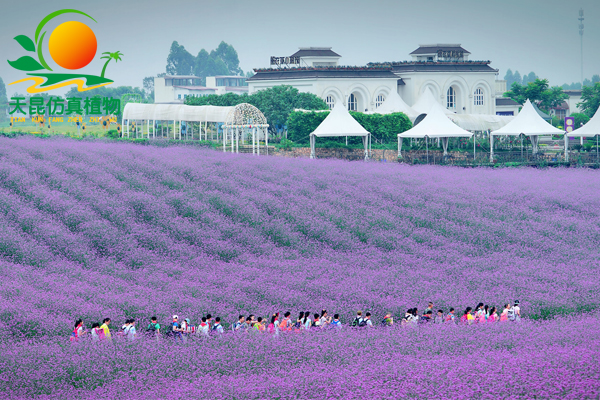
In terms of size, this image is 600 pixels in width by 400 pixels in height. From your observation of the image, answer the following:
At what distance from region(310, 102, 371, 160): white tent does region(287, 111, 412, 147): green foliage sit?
587cm

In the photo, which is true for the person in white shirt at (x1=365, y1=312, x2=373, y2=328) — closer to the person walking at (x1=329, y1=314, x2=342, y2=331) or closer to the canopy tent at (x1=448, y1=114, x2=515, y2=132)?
the person walking at (x1=329, y1=314, x2=342, y2=331)

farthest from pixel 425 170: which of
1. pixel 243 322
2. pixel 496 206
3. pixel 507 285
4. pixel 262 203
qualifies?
pixel 243 322

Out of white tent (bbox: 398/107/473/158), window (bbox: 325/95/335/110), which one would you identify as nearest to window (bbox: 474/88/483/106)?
window (bbox: 325/95/335/110)

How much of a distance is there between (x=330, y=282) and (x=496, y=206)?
13326mm

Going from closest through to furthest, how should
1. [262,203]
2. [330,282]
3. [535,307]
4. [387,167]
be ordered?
[535,307], [330,282], [262,203], [387,167]

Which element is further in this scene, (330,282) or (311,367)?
(330,282)

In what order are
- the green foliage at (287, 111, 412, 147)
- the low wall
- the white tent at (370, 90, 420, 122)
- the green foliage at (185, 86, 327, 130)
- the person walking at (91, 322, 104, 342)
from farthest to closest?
the green foliage at (185, 86, 327, 130)
the white tent at (370, 90, 420, 122)
the green foliage at (287, 111, 412, 147)
the low wall
the person walking at (91, 322, 104, 342)

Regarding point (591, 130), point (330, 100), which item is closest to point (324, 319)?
point (591, 130)

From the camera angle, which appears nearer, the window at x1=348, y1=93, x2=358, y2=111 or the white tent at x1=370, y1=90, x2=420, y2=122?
the white tent at x1=370, y1=90, x2=420, y2=122

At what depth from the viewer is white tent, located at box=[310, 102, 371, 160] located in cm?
4622

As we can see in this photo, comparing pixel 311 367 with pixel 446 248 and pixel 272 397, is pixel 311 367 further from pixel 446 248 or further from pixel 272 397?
pixel 446 248

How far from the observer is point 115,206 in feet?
87.6

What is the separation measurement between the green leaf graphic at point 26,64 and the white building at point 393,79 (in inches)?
1404

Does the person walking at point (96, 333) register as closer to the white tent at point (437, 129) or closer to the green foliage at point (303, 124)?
the white tent at point (437, 129)
